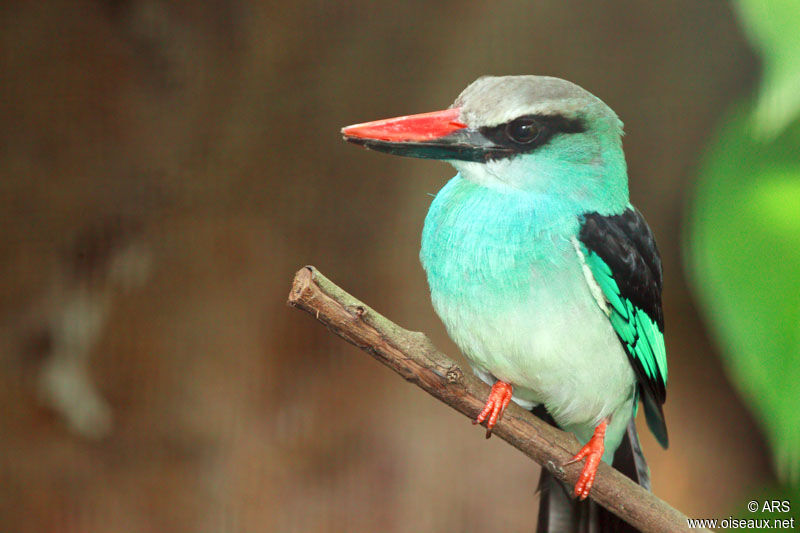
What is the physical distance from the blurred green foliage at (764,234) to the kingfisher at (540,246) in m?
0.16

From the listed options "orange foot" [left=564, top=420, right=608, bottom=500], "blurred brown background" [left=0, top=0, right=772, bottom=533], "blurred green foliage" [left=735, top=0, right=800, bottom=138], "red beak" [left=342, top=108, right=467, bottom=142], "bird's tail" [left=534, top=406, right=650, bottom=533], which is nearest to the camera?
"blurred green foliage" [left=735, top=0, right=800, bottom=138]

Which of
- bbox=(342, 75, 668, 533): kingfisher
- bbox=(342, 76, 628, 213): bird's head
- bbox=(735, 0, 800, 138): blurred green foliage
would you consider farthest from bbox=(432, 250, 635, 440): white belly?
bbox=(735, 0, 800, 138): blurred green foliage

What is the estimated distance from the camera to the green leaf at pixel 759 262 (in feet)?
2.83

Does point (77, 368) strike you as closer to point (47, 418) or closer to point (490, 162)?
point (47, 418)

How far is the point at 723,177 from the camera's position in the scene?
3.27 ft

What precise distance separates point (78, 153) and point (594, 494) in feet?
4.64

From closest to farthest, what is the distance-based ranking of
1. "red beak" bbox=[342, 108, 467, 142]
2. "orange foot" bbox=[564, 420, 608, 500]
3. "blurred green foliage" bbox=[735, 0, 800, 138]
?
"blurred green foliage" bbox=[735, 0, 800, 138] < "red beak" bbox=[342, 108, 467, 142] < "orange foot" bbox=[564, 420, 608, 500]

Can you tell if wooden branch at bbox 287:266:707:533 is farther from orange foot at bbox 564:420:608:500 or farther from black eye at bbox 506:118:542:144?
black eye at bbox 506:118:542:144

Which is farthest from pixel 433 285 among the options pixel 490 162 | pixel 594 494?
pixel 594 494

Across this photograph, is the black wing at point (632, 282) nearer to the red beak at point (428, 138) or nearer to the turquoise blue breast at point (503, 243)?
the turquoise blue breast at point (503, 243)

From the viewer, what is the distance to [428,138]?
1016 mm

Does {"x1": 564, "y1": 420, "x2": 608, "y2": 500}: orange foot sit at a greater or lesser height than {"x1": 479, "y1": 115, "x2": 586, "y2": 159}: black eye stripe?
lesser

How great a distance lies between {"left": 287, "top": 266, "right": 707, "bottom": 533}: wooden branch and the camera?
96cm

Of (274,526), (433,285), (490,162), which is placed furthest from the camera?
(274,526)
